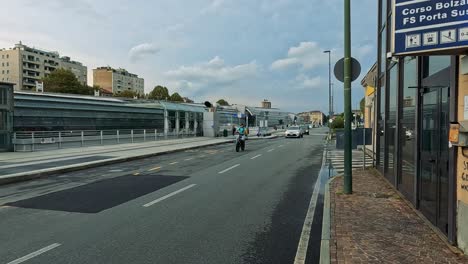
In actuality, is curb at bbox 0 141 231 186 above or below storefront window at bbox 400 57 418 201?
below

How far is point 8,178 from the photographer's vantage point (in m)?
11.5

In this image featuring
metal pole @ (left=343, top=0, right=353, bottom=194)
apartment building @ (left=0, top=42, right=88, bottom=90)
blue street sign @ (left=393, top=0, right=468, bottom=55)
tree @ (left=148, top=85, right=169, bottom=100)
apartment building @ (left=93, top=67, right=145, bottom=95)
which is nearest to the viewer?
blue street sign @ (left=393, top=0, right=468, bottom=55)

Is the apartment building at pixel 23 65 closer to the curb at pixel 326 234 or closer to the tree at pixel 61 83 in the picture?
the tree at pixel 61 83

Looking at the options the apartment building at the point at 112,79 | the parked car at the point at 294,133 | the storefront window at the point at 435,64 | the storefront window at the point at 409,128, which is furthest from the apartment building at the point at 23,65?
the storefront window at the point at 435,64

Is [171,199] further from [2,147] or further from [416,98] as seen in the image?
[2,147]

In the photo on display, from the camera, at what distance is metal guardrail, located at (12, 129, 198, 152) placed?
71.1ft

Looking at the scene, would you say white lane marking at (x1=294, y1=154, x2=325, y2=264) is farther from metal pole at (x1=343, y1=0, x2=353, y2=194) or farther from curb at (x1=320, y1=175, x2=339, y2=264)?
metal pole at (x1=343, y1=0, x2=353, y2=194)

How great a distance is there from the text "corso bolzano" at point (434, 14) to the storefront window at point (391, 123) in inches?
205

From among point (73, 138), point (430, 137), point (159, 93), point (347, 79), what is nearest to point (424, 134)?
point (430, 137)

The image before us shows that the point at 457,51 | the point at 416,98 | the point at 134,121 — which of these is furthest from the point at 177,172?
the point at 134,121

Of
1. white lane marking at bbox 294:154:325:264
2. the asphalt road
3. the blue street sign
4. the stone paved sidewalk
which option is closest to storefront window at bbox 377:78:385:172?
the asphalt road

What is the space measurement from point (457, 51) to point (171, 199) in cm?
641

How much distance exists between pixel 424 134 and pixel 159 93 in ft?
371

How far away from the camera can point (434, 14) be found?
14.8 ft
